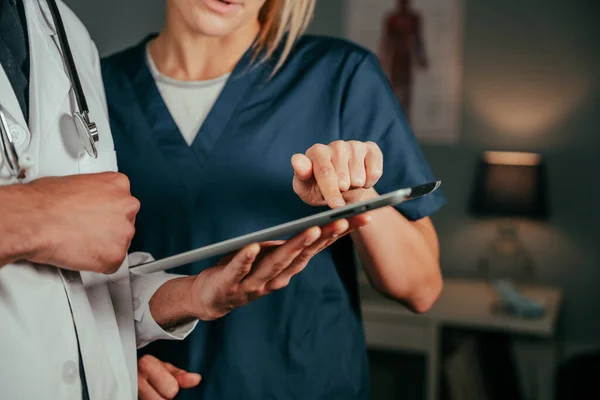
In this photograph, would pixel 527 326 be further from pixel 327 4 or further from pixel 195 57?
pixel 195 57

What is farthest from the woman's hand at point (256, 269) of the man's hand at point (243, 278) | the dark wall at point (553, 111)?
the dark wall at point (553, 111)

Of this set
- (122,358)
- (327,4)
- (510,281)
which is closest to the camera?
(122,358)

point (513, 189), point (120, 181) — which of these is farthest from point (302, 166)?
point (513, 189)

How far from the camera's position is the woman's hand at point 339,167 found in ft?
1.61

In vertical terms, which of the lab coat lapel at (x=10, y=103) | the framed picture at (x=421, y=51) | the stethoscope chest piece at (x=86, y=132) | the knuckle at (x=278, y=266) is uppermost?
the lab coat lapel at (x=10, y=103)

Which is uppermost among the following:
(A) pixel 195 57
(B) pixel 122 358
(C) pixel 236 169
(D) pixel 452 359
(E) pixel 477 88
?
(A) pixel 195 57

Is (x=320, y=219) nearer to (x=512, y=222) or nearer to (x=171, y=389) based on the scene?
(x=171, y=389)

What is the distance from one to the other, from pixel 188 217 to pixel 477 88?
164cm

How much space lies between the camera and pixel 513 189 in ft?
6.48

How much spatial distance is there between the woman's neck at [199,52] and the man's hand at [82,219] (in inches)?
11.1

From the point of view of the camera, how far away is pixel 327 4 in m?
2.28

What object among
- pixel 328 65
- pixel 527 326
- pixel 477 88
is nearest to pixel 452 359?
pixel 527 326

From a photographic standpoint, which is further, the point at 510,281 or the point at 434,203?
the point at 510,281

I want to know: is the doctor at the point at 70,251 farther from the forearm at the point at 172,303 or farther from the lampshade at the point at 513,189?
the lampshade at the point at 513,189
